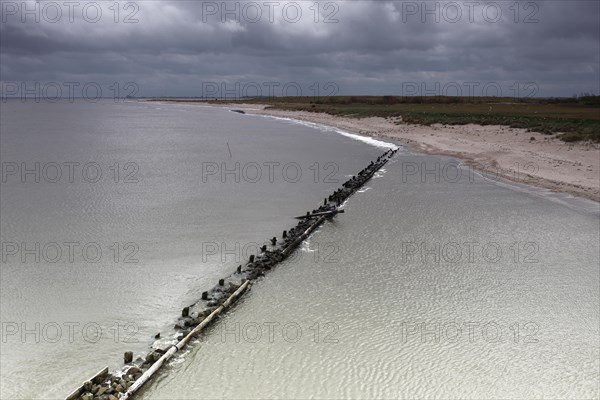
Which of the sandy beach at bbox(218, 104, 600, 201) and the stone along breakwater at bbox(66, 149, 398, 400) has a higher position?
the sandy beach at bbox(218, 104, 600, 201)

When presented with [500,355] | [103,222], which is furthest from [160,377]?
[103,222]

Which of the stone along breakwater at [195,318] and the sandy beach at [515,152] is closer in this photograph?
the stone along breakwater at [195,318]

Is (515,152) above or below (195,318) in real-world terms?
above

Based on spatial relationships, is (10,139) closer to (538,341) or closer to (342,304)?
(342,304)

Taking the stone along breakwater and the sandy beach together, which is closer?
the stone along breakwater
